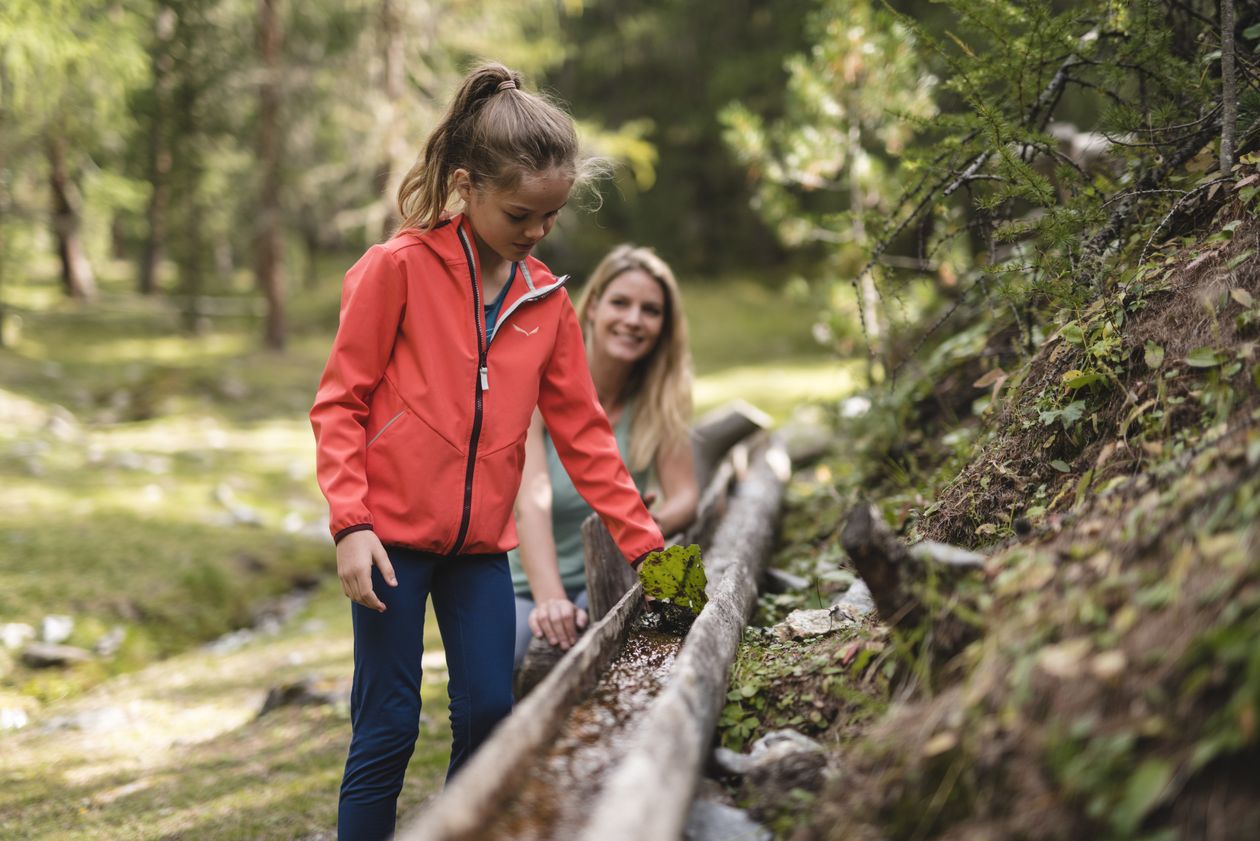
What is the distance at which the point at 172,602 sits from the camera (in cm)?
598

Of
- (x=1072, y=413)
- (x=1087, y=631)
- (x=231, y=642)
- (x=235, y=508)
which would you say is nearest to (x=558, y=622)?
(x=1072, y=413)

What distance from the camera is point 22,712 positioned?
4664 millimetres

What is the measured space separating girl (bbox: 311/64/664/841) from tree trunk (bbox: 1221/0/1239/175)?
1962 millimetres

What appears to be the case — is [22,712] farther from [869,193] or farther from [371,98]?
[371,98]

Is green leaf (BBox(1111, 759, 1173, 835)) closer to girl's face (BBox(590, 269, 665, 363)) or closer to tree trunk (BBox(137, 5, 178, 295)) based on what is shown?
girl's face (BBox(590, 269, 665, 363))

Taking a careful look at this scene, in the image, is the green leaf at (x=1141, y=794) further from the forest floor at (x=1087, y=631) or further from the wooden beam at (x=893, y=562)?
the wooden beam at (x=893, y=562)

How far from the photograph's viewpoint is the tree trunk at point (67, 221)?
1358 centimetres

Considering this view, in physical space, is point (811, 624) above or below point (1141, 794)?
below

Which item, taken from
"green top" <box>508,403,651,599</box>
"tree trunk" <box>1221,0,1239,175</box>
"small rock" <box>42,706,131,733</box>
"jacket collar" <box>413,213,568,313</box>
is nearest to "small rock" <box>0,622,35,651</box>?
"small rock" <box>42,706,131,733</box>

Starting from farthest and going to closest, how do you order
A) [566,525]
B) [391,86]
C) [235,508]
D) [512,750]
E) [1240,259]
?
[391,86] < [235,508] < [566,525] < [1240,259] < [512,750]

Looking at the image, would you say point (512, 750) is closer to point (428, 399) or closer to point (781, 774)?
point (781, 774)

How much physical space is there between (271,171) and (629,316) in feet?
36.1

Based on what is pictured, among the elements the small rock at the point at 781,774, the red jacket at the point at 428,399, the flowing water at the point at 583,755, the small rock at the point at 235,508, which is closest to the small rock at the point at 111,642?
the small rock at the point at 235,508

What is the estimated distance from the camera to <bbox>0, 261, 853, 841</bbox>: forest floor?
3668mm
